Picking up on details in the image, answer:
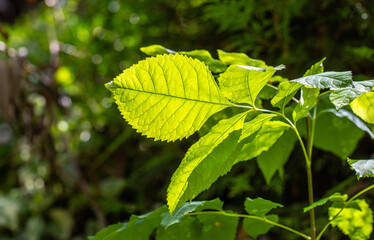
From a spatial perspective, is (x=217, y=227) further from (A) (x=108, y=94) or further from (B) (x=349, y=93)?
(A) (x=108, y=94)

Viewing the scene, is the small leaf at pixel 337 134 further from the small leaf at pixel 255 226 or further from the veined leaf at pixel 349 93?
the veined leaf at pixel 349 93

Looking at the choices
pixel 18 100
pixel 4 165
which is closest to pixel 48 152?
pixel 18 100

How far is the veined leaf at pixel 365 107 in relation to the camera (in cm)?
47

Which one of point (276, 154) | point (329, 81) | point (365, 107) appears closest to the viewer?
point (329, 81)

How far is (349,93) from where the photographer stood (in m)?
0.38

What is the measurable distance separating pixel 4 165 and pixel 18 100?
1.20m

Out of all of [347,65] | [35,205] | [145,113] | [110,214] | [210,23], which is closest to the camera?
[145,113]

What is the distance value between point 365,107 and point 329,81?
135 mm

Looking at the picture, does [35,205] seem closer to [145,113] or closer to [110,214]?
[110,214]

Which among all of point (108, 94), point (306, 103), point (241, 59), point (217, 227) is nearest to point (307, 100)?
point (306, 103)

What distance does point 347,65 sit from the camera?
1159 millimetres

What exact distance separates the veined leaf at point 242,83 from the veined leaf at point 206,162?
3 cm

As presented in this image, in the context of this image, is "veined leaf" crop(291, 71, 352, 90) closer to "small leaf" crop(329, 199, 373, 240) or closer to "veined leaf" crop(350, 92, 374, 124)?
"veined leaf" crop(350, 92, 374, 124)

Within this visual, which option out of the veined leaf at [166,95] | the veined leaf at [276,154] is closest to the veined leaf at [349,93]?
the veined leaf at [166,95]
